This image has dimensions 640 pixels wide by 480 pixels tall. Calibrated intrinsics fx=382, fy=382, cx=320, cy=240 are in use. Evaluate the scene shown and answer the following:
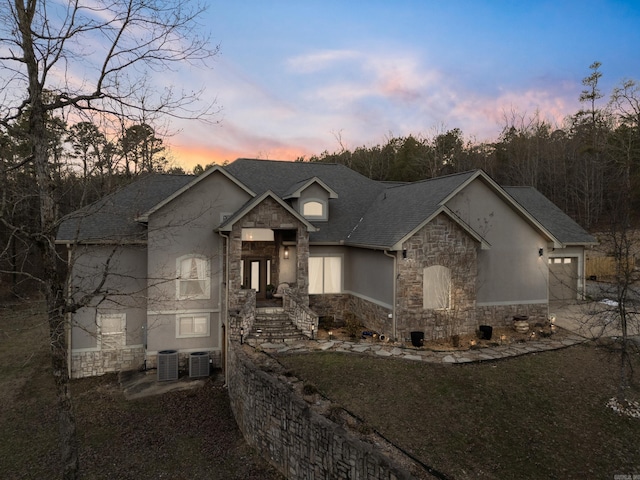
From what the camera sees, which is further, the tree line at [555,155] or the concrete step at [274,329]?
the tree line at [555,155]

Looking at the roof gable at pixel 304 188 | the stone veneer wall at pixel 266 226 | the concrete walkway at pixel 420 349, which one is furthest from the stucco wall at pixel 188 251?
the concrete walkway at pixel 420 349

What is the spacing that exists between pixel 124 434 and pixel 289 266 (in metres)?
8.42

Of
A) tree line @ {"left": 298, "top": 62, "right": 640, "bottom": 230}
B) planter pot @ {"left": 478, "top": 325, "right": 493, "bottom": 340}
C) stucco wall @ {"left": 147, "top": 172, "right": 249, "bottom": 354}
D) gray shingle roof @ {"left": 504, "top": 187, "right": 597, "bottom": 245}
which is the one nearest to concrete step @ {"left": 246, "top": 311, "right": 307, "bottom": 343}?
stucco wall @ {"left": 147, "top": 172, "right": 249, "bottom": 354}

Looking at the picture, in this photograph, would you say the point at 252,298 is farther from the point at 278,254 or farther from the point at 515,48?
the point at 515,48

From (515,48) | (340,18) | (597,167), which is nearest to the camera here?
(340,18)

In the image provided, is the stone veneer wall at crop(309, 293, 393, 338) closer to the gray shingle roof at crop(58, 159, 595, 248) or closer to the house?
the house

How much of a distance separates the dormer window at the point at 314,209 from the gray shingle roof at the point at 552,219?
30.5 feet

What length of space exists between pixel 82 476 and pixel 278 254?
9907 millimetres

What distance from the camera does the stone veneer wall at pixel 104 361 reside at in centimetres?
1422

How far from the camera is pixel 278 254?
1669cm

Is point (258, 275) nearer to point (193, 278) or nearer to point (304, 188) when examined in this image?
point (193, 278)

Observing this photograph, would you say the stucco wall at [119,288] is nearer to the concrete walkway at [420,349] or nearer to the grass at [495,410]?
the concrete walkway at [420,349]

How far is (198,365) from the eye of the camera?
14094mm

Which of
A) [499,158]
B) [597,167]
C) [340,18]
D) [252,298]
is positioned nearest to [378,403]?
[252,298]
